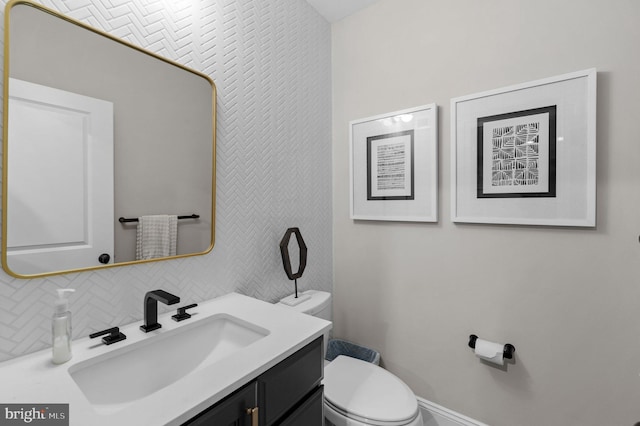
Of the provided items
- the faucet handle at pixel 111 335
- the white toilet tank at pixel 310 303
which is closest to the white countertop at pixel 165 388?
the faucet handle at pixel 111 335

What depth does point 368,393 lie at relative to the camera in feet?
4.36

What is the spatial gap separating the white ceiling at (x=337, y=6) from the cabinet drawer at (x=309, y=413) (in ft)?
6.74

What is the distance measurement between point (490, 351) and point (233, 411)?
121 centimetres

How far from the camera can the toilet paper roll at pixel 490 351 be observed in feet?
4.54

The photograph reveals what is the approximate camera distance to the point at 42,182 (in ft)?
2.83

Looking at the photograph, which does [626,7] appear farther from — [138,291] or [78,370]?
[78,370]

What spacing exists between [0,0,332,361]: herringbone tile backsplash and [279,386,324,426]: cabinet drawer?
0.60 m

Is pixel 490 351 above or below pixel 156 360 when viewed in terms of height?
below

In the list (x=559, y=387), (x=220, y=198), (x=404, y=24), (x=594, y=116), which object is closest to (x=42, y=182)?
(x=220, y=198)

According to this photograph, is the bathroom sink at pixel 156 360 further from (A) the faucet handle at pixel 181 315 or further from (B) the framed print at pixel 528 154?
(B) the framed print at pixel 528 154

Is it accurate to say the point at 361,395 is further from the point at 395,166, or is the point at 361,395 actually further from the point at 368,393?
the point at 395,166

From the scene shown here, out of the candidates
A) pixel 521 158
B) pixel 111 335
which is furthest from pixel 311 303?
pixel 521 158

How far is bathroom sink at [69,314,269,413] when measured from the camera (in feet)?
2.74

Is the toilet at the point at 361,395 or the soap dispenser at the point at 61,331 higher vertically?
the soap dispenser at the point at 61,331
